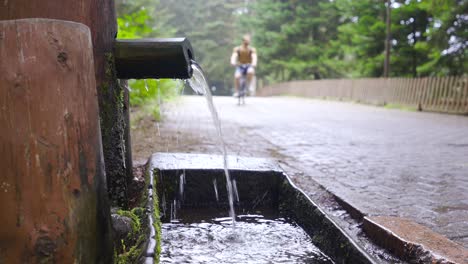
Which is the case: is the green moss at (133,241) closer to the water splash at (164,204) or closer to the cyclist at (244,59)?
the water splash at (164,204)

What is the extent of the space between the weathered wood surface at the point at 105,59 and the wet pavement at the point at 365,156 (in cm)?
130

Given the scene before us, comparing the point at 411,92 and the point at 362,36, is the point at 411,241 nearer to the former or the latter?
the point at 411,92

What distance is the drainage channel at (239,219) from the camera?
235 cm

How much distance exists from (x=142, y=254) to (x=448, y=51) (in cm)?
1509

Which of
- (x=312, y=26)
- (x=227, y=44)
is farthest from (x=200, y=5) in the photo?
(x=312, y=26)

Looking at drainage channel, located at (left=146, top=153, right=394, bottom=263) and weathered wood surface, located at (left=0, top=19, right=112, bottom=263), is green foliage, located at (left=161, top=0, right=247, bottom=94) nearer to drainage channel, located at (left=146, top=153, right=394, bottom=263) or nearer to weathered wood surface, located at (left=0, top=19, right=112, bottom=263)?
drainage channel, located at (left=146, top=153, right=394, bottom=263)

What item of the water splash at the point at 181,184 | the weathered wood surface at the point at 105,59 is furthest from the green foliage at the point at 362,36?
the weathered wood surface at the point at 105,59

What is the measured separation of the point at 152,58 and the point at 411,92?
14014 mm

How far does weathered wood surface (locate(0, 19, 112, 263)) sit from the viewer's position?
1.59m

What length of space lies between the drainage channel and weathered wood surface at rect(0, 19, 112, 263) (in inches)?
15.3

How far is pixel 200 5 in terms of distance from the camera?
50.2m

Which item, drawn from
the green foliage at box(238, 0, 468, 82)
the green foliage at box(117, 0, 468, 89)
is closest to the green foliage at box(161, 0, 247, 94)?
the green foliage at box(117, 0, 468, 89)

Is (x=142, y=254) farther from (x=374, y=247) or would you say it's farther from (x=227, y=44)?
(x=227, y=44)

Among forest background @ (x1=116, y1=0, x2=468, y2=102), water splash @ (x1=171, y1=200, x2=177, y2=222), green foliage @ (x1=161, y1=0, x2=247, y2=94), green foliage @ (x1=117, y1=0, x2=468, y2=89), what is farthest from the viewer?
green foliage @ (x1=161, y1=0, x2=247, y2=94)
